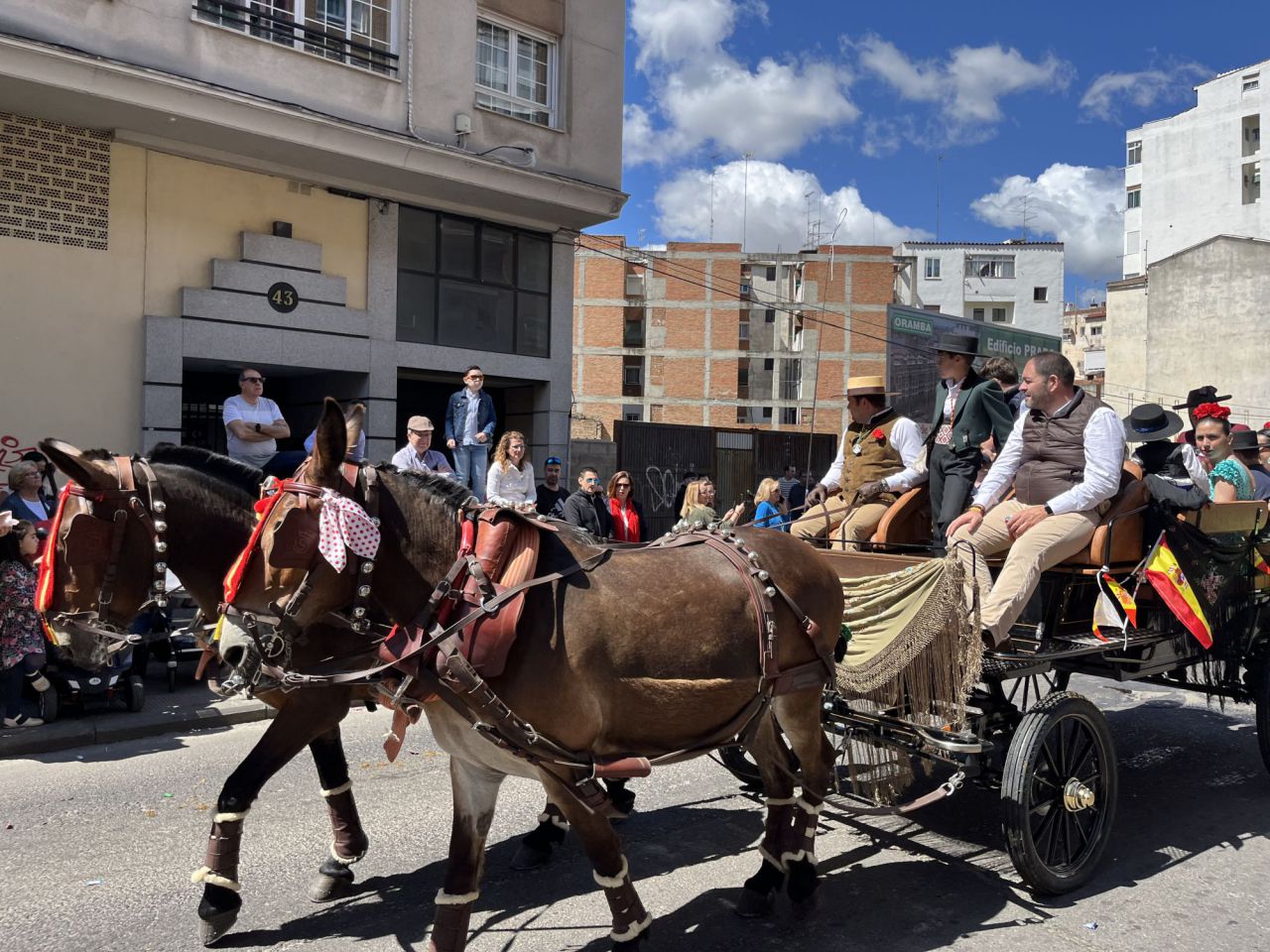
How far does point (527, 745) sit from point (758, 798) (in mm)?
2456

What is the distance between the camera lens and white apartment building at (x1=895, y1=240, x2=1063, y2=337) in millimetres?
67312

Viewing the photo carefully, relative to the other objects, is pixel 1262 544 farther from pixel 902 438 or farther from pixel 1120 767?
pixel 902 438

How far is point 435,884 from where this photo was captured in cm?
465

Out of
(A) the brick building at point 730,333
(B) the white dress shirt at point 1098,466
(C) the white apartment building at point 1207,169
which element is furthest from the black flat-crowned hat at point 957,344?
(A) the brick building at point 730,333

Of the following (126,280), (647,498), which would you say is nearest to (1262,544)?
(126,280)

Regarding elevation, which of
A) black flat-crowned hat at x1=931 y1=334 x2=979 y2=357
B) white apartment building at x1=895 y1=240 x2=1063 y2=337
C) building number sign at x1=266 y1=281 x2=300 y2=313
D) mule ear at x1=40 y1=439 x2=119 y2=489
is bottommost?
mule ear at x1=40 y1=439 x2=119 y2=489

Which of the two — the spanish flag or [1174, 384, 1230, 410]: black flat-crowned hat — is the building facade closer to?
[1174, 384, 1230, 410]: black flat-crowned hat

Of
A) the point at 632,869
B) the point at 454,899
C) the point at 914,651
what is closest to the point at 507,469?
the point at 632,869

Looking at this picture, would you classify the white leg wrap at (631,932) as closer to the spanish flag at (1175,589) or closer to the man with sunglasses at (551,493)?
the spanish flag at (1175,589)

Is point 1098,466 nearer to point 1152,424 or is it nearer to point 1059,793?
point 1152,424

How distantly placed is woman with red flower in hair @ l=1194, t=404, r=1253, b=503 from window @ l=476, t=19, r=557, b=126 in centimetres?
982

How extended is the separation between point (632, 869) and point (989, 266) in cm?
6992

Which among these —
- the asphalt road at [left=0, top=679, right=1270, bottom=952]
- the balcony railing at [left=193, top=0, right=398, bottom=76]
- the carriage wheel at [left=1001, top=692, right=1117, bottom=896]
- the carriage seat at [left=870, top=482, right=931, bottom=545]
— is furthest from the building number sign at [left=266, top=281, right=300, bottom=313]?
the carriage wheel at [left=1001, top=692, right=1117, bottom=896]

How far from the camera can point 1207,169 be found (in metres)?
48.5
